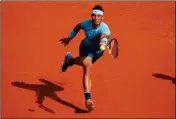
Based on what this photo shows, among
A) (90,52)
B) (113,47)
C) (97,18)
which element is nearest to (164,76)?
(113,47)

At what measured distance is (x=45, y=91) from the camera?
6.17 metres

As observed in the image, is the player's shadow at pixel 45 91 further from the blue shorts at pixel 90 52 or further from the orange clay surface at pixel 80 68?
the blue shorts at pixel 90 52

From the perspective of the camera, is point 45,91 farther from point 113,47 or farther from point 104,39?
point 104,39

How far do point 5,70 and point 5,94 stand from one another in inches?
36.0

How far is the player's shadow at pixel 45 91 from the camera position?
5.72m

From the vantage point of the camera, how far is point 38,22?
950cm

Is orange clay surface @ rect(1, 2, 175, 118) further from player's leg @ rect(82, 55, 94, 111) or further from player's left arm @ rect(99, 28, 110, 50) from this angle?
player's left arm @ rect(99, 28, 110, 50)

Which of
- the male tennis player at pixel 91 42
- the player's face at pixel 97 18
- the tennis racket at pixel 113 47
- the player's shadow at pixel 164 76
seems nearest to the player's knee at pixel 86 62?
the male tennis player at pixel 91 42

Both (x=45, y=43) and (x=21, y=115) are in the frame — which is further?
(x=45, y=43)

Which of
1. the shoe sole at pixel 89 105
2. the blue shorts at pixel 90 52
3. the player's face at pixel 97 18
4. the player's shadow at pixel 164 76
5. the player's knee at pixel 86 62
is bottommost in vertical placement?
the shoe sole at pixel 89 105

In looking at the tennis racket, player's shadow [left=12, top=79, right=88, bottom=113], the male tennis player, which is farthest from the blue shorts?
player's shadow [left=12, top=79, right=88, bottom=113]

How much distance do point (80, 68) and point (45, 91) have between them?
1121 mm

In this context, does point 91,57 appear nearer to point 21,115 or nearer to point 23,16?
point 21,115

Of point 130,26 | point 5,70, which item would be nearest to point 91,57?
point 5,70
